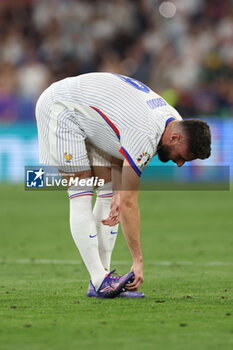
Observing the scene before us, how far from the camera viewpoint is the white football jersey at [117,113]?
202 inches

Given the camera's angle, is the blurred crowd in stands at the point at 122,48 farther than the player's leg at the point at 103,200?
Yes

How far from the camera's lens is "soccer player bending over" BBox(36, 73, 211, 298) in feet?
16.9

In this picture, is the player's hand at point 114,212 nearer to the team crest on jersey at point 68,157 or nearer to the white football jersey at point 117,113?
the white football jersey at point 117,113

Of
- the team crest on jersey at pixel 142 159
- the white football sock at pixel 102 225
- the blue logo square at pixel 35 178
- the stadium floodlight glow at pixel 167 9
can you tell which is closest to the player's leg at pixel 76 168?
the white football sock at pixel 102 225

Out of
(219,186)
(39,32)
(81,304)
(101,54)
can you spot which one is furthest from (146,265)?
(39,32)

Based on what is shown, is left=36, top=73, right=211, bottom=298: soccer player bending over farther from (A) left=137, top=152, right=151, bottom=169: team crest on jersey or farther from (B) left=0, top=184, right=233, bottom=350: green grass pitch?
(B) left=0, top=184, right=233, bottom=350: green grass pitch

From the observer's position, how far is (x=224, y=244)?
894cm

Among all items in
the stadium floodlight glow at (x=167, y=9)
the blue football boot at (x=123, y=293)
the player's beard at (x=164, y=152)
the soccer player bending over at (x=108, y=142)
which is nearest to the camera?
the soccer player bending over at (x=108, y=142)

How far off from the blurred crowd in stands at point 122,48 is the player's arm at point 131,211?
12.0 metres

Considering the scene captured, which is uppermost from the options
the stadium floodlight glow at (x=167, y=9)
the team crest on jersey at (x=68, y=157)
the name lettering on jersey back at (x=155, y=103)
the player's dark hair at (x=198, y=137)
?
the stadium floodlight glow at (x=167, y=9)

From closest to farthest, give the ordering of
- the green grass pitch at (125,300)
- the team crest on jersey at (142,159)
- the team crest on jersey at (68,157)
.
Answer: the green grass pitch at (125,300) < the team crest on jersey at (142,159) < the team crest on jersey at (68,157)

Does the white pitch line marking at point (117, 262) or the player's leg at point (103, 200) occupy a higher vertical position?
the player's leg at point (103, 200)

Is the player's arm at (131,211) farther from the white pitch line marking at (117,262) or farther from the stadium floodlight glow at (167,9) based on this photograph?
the stadium floodlight glow at (167,9)

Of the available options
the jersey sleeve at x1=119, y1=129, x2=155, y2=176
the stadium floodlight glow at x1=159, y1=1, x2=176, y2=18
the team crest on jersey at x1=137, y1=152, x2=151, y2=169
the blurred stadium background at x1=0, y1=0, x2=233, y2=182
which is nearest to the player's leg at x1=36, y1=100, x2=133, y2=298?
the jersey sleeve at x1=119, y1=129, x2=155, y2=176
